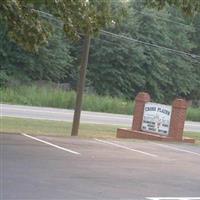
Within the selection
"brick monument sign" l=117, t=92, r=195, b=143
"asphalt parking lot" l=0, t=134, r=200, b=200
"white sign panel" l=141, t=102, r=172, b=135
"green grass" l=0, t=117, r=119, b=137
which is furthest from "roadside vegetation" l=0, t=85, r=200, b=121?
"asphalt parking lot" l=0, t=134, r=200, b=200

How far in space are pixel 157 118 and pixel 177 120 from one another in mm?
736

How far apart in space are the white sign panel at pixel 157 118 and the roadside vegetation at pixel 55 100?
20.0m

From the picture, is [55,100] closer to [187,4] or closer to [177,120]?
[177,120]

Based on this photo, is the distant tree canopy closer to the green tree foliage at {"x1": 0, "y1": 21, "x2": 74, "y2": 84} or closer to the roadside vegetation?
the roadside vegetation

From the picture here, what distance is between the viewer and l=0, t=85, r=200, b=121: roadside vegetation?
44.9 metres

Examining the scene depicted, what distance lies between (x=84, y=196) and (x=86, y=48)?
40.9ft

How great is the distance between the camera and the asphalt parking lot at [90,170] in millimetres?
10438

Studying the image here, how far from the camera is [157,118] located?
2497 cm

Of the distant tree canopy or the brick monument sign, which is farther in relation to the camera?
the brick monument sign

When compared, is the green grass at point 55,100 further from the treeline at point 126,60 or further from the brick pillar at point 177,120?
the brick pillar at point 177,120

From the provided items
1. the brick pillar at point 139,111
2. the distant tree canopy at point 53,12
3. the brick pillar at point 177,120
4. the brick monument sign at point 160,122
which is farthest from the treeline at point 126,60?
the distant tree canopy at point 53,12

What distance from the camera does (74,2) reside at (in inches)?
687

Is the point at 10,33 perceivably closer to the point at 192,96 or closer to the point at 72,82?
the point at 72,82

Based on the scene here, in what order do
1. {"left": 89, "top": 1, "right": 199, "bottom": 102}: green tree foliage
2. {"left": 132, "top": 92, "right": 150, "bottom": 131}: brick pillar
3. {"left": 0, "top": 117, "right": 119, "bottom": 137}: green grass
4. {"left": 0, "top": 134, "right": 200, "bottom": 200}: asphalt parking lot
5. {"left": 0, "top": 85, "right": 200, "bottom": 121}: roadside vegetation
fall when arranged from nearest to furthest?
{"left": 0, "top": 134, "right": 200, "bottom": 200}: asphalt parking lot, {"left": 0, "top": 117, "right": 119, "bottom": 137}: green grass, {"left": 132, "top": 92, "right": 150, "bottom": 131}: brick pillar, {"left": 0, "top": 85, "right": 200, "bottom": 121}: roadside vegetation, {"left": 89, "top": 1, "right": 199, "bottom": 102}: green tree foliage
